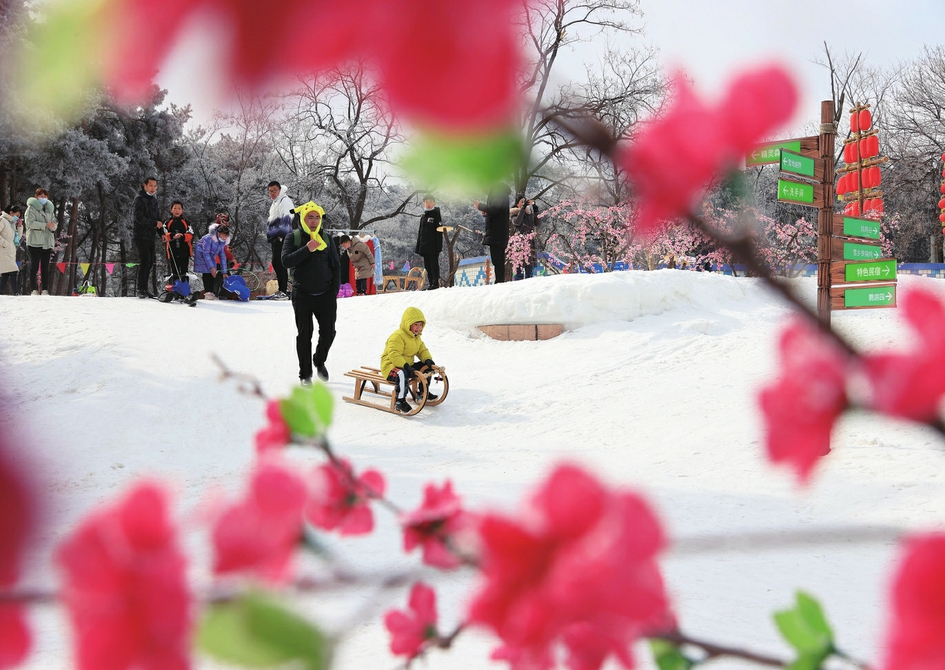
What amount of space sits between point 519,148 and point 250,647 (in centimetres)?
20

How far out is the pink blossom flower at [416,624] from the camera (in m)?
0.54

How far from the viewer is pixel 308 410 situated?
17.3 inches

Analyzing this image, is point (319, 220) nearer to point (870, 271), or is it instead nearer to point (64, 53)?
point (870, 271)

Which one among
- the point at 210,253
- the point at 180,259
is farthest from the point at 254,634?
the point at 210,253

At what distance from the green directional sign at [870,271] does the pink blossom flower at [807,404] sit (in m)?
4.55

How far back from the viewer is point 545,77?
0.28m

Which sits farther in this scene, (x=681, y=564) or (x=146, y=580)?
(x=681, y=564)

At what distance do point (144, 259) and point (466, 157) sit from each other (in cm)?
1040

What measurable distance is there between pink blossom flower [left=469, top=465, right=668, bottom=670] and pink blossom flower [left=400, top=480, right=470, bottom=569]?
20 centimetres

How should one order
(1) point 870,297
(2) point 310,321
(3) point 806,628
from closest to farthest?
(3) point 806,628
(1) point 870,297
(2) point 310,321

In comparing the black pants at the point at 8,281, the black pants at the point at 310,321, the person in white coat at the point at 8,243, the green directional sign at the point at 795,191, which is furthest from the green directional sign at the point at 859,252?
the black pants at the point at 8,281

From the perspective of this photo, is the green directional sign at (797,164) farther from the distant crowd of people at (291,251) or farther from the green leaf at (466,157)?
the green leaf at (466,157)

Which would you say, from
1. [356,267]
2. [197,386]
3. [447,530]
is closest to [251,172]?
[356,267]

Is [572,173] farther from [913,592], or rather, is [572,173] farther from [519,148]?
[913,592]
